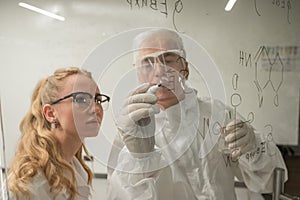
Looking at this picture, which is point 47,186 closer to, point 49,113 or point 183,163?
point 49,113

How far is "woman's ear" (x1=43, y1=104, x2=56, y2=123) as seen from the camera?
0.62m

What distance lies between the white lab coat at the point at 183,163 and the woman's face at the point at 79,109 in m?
0.06

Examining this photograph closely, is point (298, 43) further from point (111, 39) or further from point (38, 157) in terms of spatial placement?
point (38, 157)

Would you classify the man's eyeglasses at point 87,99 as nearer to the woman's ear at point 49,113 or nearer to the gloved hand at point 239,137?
the woman's ear at point 49,113

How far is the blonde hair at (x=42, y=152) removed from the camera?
61 cm

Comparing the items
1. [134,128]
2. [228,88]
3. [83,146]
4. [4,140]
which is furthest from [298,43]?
[4,140]

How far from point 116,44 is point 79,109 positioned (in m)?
0.14

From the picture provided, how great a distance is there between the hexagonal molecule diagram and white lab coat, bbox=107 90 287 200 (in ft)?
0.30

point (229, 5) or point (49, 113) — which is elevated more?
point (229, 5)

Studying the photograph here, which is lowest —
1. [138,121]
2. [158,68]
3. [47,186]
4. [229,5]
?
[47,186]

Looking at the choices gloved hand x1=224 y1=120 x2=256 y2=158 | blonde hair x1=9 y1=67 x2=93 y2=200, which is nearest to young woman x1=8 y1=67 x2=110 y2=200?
blonde hair x1=9 y1=67 x2=93 y2=200

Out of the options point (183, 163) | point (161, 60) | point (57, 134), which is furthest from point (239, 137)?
point (57, 134)

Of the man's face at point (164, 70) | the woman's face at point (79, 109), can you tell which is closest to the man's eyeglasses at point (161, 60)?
the man's face at point (164, 70)

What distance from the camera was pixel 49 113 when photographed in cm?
62
